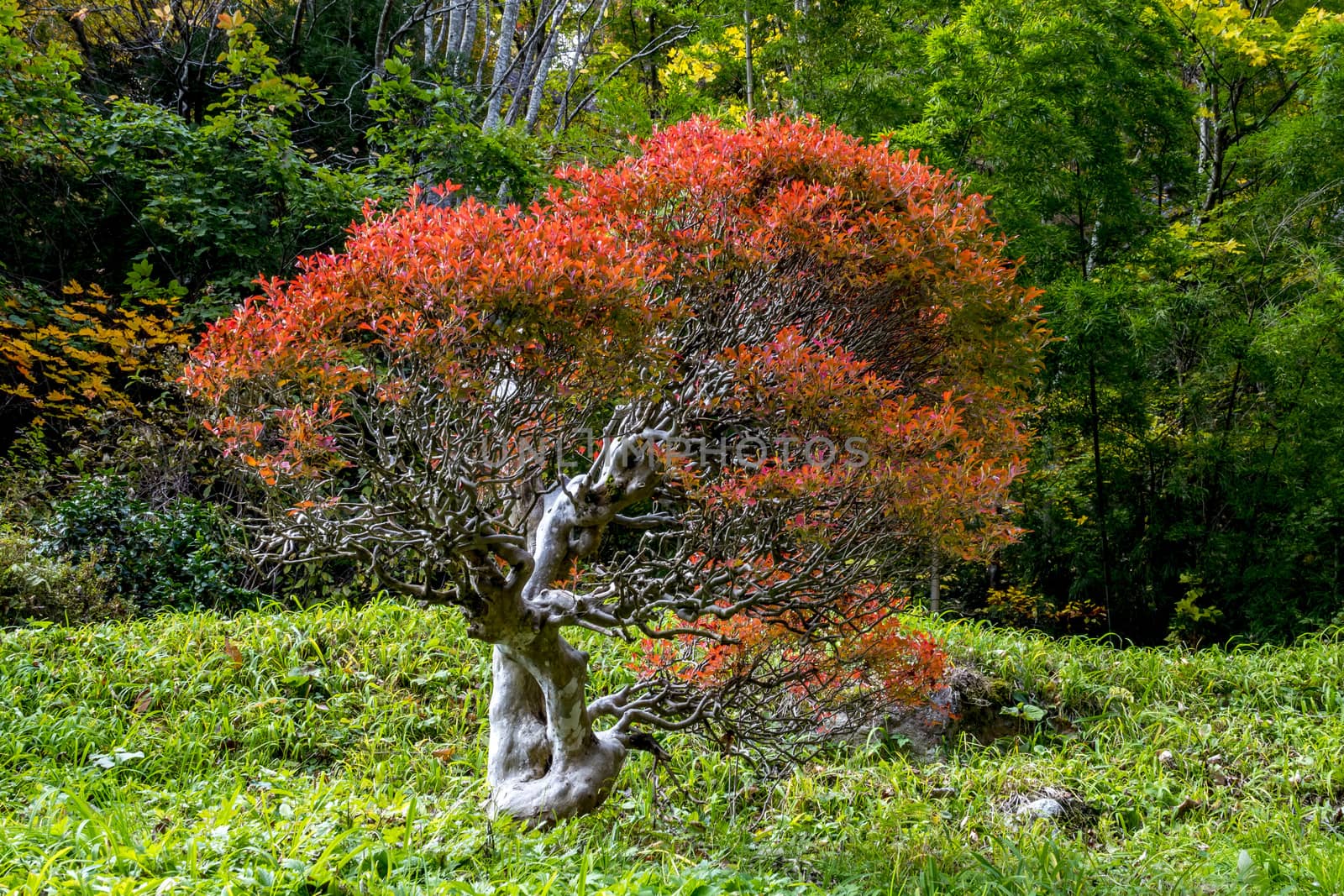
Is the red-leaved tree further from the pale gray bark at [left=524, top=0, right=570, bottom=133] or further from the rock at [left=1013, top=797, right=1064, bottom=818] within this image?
the pale gray bark at [left=524, top=0, right=570, bottom=133]

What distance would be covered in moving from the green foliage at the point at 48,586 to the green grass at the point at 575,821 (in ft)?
1.08

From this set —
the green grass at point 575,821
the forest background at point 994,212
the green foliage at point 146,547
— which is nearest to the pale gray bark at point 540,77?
the forest background at point 994,212

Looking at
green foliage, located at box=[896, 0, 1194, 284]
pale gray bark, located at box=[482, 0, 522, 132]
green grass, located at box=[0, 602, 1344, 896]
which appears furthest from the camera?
pale gray bark, located at box=[482, 0, 522, 132]

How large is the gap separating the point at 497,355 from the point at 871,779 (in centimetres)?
261

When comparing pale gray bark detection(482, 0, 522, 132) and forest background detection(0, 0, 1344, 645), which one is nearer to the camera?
forest background detection(0, 0, 1344, 645)

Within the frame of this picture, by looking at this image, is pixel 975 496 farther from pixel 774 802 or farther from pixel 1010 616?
pixel 1010 616

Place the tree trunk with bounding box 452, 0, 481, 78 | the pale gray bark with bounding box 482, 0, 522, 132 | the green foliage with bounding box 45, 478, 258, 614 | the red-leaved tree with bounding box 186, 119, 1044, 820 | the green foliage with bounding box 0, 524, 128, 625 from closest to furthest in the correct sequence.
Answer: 1. the red-leaved tree with bounding box 186, 119, 1044, 820
2. the green foliage with bounding box 0, 524, 128, 625
3. the green foliage with bounding box 45, 478, 258, 614
4. the pale gray bark with bounding box 482, 0, 522, 132
5. the tree trunk with bounding box 452, 0, 481, 78

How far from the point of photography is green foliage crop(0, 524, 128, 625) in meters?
4.58

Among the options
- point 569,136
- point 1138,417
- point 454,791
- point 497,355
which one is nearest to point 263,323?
point 497,355

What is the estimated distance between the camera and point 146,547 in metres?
5.05

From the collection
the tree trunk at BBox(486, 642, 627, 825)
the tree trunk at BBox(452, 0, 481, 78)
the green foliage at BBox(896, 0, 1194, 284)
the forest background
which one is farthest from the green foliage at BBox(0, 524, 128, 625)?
the green foliage at BBox(896, 0, 1194, 284)

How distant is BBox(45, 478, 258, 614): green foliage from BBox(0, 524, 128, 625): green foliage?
0.07 m

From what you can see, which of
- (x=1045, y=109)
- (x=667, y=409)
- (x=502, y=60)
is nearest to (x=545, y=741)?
(x=667, y=409)

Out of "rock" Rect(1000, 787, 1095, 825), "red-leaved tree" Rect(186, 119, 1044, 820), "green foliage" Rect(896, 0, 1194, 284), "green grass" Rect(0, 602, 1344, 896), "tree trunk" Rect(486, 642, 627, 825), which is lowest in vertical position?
"rock" Rect(1000, 787, 1095, 825)
